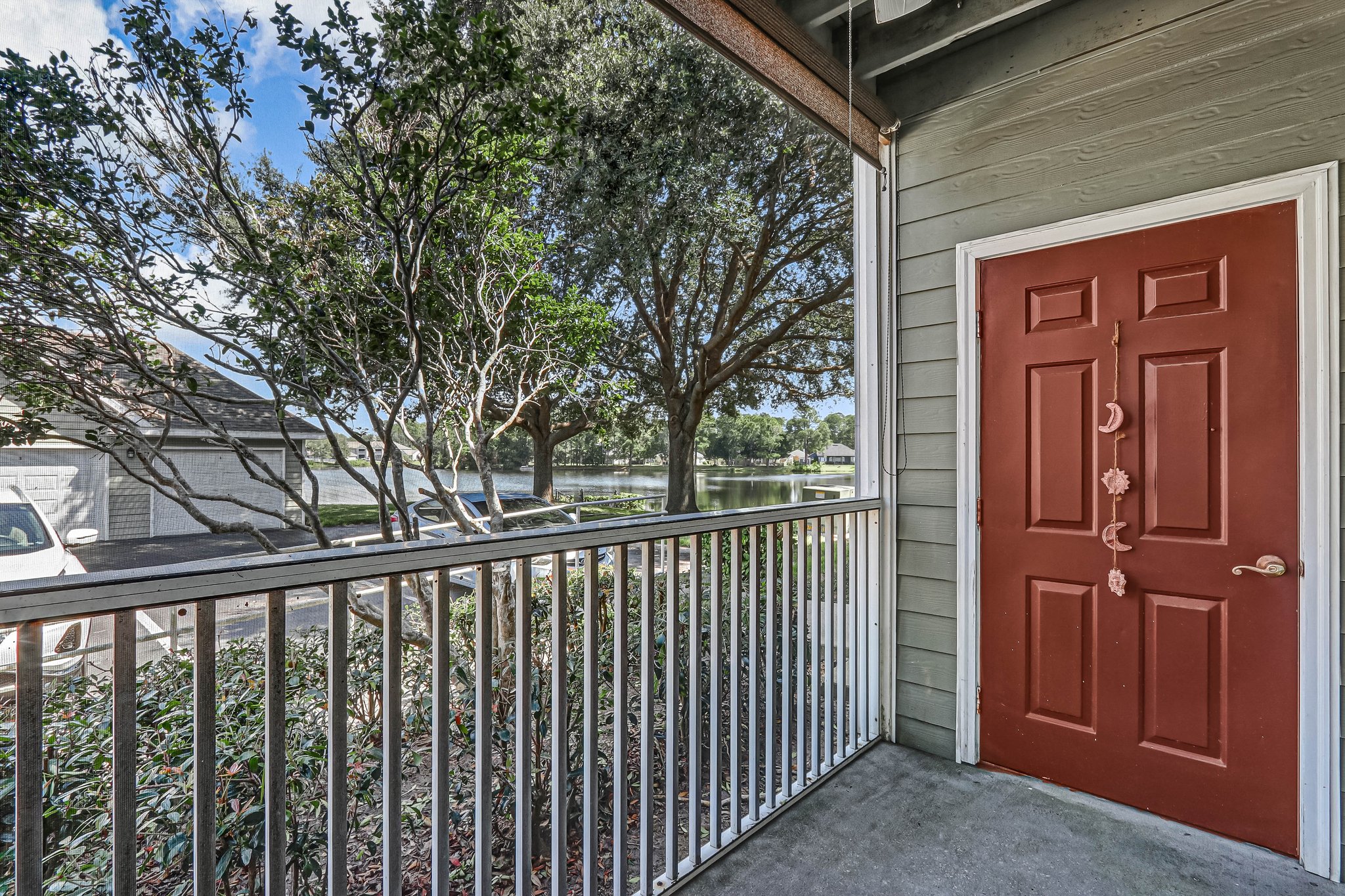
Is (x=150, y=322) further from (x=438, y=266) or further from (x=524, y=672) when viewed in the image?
(x=524, y=672)

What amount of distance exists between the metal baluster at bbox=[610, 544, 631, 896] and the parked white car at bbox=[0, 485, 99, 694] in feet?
3.22

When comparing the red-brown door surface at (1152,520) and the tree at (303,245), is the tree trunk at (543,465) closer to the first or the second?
the tree at (303,245)

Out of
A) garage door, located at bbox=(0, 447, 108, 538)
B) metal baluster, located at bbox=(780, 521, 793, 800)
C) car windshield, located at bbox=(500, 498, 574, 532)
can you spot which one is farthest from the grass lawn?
metal baluster, located at bbox=(780, 521, 793, 800)

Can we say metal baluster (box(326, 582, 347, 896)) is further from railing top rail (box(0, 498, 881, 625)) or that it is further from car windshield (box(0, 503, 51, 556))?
car windshield (box(0, 503, 51, 556))

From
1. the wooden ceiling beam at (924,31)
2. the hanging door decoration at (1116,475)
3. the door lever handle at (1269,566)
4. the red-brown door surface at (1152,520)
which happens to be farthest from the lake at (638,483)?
the wooden ceiling beam at (924,31)

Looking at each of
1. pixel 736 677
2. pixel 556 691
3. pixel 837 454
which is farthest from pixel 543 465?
pixel 837 454

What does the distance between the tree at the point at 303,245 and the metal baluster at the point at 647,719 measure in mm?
512

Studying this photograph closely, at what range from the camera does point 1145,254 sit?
6.65 feet

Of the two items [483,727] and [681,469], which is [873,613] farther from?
[483,727]

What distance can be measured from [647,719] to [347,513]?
36.3 inches

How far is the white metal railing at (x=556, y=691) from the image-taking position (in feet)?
2.93

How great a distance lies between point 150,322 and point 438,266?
72 centimetres

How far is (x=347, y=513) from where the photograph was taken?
151cm

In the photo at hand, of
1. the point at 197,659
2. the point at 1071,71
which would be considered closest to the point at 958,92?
the point at 1071,71
